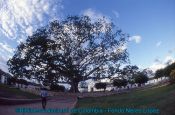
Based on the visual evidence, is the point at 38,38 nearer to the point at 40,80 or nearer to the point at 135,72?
the point at 40,80

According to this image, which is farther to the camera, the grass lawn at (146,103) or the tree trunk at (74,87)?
the tree trunk at (74,87)

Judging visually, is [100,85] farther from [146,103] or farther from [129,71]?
[146,103]

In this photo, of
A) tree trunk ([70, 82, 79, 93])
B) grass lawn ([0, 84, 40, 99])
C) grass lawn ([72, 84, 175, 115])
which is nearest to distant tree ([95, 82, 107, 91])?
tree trunk ([70, 82, 79, 93])

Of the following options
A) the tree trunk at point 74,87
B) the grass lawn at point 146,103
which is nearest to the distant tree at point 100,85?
the tree trunk at point 74,87

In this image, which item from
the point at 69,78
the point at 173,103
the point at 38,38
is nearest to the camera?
the point at 173,103

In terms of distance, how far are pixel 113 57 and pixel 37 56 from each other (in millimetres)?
11515

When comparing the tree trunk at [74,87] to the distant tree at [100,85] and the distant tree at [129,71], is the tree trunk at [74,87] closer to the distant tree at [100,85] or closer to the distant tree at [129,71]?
the distant tree at [129,71]

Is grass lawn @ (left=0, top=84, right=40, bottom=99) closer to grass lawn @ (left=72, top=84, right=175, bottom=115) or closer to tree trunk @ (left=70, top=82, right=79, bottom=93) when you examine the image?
grass lawn @ (left=72, top=84, right=175, bottom=115)

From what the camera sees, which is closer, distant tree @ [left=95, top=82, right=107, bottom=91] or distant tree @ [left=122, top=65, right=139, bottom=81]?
distant tree @ [left=122, top=65, right=139, bottom=81]

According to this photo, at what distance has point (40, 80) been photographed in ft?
148

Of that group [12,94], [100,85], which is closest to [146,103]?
[12,94]

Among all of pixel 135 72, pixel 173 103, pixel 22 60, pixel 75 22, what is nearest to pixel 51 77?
pixel 22 60

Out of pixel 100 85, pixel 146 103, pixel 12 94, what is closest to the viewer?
pixel 146 103

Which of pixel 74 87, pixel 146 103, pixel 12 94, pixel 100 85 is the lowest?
pixel 146 103
